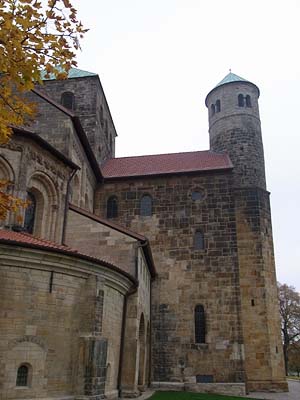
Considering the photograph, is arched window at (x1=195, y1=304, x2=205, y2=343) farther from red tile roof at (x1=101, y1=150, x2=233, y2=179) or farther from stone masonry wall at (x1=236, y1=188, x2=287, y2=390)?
red tile roof at (x1=101, y1=150, x2=233, y2=179)

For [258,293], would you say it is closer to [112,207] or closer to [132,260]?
[132,260]

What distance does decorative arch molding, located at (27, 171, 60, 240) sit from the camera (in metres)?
16.7

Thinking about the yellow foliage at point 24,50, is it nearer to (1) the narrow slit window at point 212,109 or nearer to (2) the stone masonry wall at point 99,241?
(2) the stone masonry wall at point 99,241

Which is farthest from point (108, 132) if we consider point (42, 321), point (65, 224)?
point (42, 321)

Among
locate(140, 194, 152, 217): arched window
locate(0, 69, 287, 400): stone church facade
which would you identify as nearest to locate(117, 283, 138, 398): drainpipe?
locate(0, 69, 287, 400): stone church facade

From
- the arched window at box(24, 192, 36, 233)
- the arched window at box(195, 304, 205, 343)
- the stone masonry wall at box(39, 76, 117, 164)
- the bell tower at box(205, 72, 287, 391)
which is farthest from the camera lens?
the stone masonry wall at box(39, 76, 117, 164)

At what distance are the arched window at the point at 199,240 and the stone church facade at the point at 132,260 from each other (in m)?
0.05

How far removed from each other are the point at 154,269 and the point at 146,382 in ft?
16.9

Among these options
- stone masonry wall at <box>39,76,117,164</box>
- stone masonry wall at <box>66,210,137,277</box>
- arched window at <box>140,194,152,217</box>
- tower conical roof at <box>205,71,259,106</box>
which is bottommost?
stone masonry wall at <box>66,210,137,277</box>

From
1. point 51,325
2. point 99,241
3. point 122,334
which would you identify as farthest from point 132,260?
point 51,325

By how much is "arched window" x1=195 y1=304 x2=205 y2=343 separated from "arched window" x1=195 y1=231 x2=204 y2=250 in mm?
2993

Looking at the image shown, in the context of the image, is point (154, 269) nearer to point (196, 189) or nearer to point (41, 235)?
point (196, 189)

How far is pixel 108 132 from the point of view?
31.9 metres

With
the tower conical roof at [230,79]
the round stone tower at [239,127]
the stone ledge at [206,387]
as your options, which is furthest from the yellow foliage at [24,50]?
the tower conical roof at [230,79]
